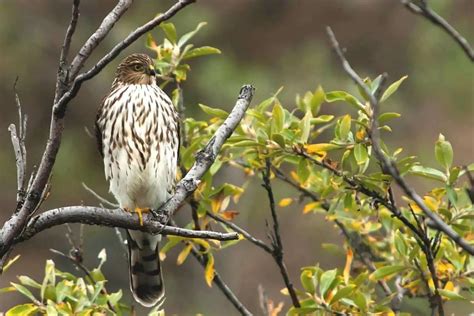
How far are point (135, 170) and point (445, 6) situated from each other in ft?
21.1

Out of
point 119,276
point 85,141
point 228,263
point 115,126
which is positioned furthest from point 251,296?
point 115,126

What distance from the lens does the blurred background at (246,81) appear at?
10.6m

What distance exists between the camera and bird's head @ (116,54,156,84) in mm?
4191

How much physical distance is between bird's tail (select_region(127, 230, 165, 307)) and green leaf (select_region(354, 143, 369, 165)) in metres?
1.28

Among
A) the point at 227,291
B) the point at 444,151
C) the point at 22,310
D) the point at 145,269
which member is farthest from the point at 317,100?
the point at 22,310

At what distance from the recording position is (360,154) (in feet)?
10.4

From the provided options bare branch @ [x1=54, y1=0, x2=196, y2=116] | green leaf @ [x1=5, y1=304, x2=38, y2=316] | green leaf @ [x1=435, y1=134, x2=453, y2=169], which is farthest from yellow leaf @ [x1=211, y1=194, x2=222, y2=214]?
bare branch @ [x1=54, y1=0, x2=196, y2=116]

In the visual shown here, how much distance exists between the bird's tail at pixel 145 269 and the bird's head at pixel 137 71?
62 centimetres

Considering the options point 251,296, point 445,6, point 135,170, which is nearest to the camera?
point 135,170

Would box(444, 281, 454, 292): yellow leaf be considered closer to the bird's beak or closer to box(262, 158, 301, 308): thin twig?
box(262, 158, 301, 308): thin twig

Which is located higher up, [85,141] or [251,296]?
[85,141]

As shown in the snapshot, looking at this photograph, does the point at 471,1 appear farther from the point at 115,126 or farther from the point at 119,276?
the point at 115,126

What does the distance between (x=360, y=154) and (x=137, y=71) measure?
4.56 feet

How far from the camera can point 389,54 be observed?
39.2 feet
